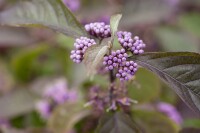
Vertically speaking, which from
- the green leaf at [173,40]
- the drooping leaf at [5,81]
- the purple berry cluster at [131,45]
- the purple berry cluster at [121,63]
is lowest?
the drooping leaf at [5,81]

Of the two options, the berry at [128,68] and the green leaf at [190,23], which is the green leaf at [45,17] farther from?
the green leaf at [190,23]

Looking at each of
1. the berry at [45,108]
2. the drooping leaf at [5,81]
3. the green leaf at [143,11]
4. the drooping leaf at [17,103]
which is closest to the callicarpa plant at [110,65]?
the berry at [45,108]

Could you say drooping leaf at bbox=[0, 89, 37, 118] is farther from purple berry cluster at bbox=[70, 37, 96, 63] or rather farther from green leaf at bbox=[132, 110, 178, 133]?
purple berry cluster at bbox=[70, 37, 96, 63]

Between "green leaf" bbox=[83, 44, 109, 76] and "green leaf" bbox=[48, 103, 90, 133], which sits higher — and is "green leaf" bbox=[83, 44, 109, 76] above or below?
above

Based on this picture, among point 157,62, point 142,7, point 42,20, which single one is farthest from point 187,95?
point 142,7

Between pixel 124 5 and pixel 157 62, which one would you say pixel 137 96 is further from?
pixel 124 5

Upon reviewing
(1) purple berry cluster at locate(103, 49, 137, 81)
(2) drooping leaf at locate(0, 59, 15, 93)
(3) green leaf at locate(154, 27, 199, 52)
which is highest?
(1) purple berry cluster at locate(103, 49, 137, 81)

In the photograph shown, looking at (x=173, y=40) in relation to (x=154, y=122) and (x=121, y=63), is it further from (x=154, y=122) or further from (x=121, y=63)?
(x=121, y=63)

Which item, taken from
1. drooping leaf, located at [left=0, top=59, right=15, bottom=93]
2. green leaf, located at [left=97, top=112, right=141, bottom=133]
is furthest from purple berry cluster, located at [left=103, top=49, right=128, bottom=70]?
drooping leaf, located at [left=0, top=59, right=15, bottom=93]
